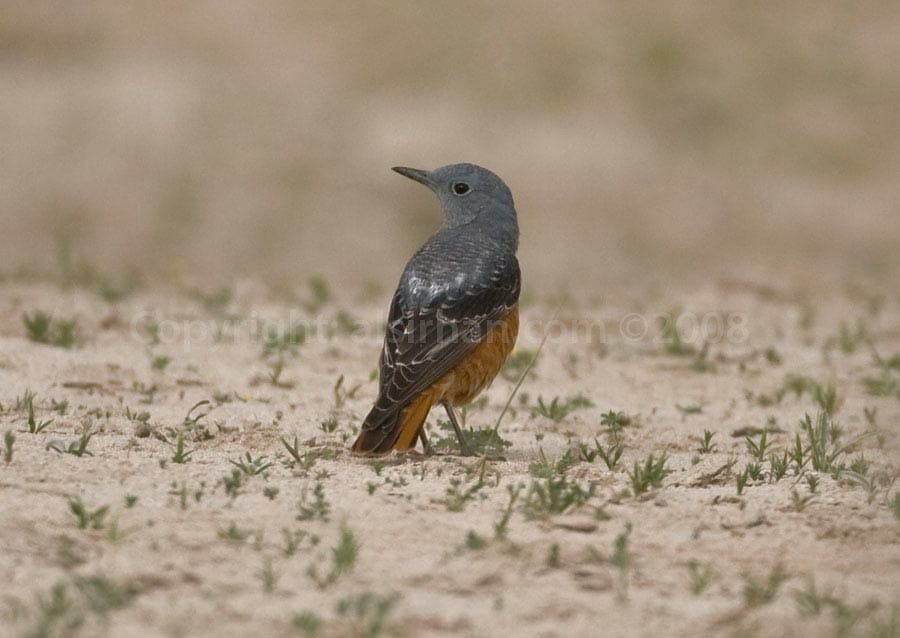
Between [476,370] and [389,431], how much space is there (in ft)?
2.42

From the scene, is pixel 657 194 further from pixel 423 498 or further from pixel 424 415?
pixel 423 498

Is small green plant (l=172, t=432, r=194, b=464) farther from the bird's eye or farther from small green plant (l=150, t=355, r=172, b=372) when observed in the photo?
the bird's eye

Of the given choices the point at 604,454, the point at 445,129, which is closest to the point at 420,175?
the point at 604,454

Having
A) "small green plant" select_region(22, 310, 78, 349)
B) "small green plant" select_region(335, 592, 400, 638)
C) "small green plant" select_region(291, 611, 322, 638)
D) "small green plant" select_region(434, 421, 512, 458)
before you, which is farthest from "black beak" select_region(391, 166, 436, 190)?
"small green plant" select_region(291, 611, 322, 638)

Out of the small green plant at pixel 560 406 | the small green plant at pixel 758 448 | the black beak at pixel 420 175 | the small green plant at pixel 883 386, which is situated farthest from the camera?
the small green plant at pixel 883 386

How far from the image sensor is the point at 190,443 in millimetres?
6758

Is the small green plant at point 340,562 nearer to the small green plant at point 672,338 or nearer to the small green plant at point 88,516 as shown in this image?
the small green plant at point 88,516

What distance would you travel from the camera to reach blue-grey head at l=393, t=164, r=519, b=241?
8.12 metres

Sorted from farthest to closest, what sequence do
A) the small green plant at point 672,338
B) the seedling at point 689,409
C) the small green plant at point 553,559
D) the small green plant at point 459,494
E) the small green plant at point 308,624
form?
the small green plant at point 672,338
the seedling at point 689,409
the small green plant at point 459,494
the small green plant at point 553,559
the small green plant at point 308,624

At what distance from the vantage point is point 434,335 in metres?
7.06

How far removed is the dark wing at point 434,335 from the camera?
677 centimetres

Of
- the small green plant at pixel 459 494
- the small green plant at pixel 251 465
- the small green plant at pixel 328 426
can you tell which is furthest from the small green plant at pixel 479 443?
the small green plant at pixel 251 465

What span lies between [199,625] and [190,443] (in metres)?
2.43

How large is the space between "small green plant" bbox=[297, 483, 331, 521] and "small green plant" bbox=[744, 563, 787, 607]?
160cm
